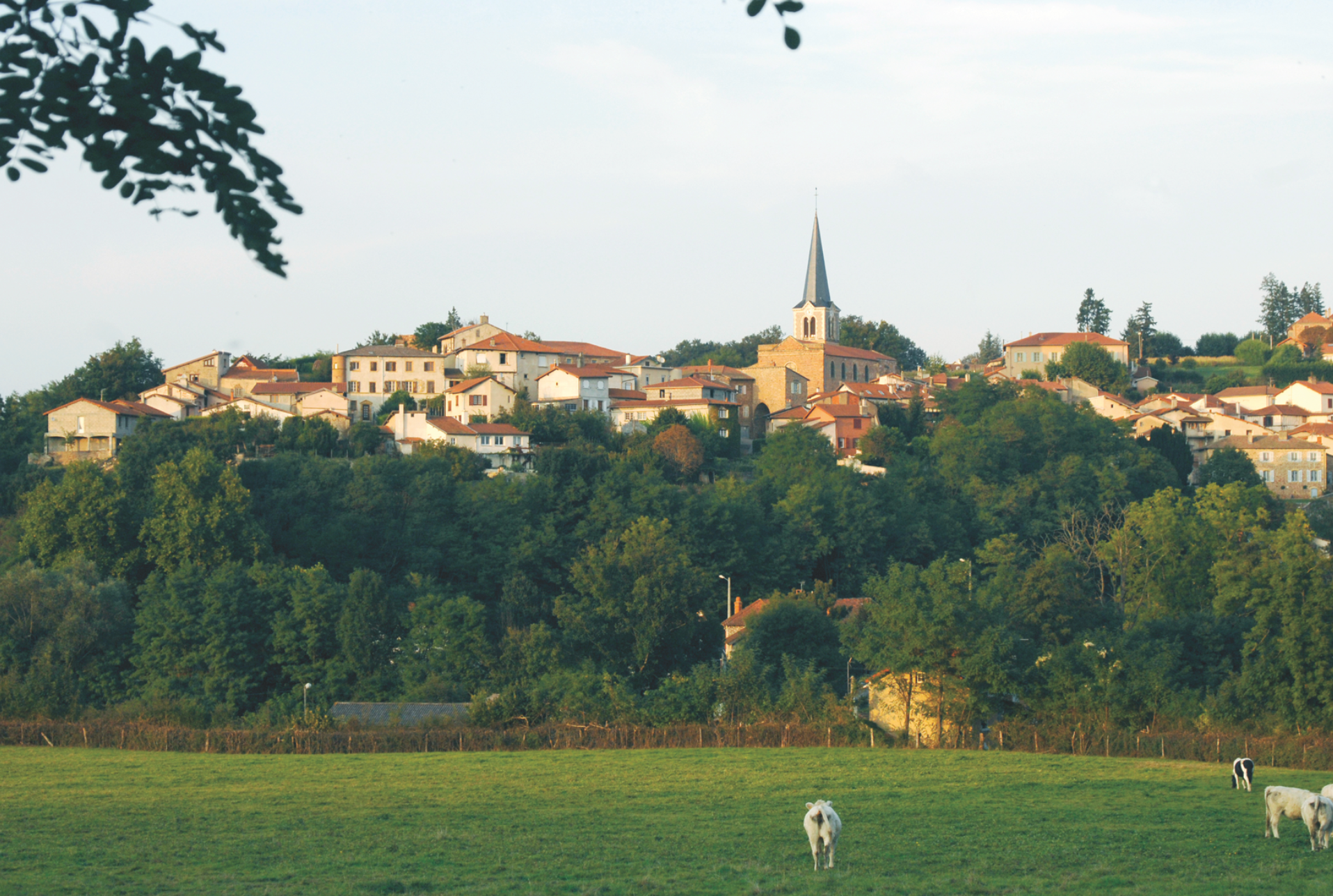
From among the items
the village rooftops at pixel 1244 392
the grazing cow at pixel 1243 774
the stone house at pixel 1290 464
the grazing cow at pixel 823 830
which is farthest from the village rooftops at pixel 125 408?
the village rooftops at pixel 1244 392

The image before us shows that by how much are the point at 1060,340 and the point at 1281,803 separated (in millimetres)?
95162

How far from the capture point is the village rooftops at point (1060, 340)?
4213 inches

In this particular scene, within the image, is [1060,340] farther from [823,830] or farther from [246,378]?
[823,830]

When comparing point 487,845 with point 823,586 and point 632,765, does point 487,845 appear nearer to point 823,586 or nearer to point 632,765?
point 632,765

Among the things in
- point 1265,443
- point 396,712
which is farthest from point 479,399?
point 1265,443

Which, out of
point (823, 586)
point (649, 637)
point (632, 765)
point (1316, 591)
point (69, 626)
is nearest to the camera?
point (632, 765)

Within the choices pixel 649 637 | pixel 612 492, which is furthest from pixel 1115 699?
pixel 612 492

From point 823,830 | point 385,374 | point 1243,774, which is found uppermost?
point 385,374

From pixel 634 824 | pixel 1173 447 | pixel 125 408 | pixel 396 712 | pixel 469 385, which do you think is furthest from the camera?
pixel 1173 447

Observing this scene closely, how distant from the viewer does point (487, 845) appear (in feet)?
55.2

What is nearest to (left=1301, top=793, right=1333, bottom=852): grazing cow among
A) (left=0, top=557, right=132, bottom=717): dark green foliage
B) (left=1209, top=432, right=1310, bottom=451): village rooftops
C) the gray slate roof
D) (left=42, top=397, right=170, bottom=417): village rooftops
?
the gray slate roof

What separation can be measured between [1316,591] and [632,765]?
19.4m

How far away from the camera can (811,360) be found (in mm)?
95938

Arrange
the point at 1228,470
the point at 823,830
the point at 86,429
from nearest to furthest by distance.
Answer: the point at 823,830 < the point at 86,429 < the point at 1228,470
